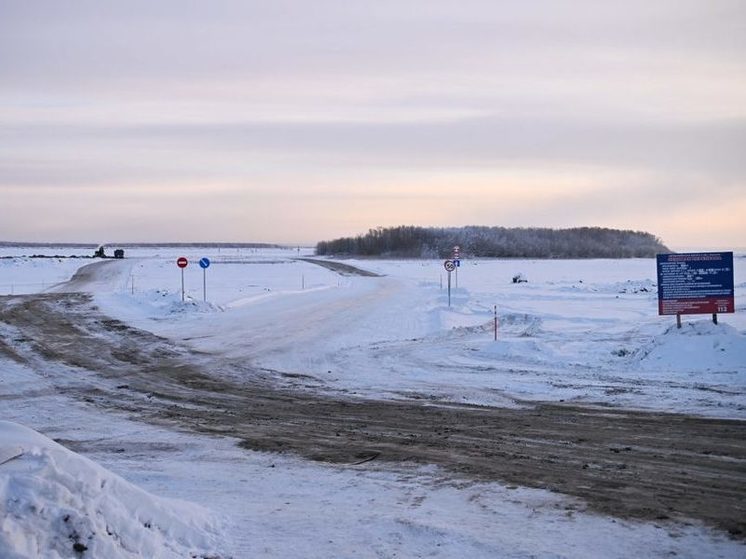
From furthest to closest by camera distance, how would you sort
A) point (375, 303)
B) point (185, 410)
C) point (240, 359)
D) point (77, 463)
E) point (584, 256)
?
point (584, 256)
point (375, 303)
point (240, 359)
point (185, 410)
point (77, 463)

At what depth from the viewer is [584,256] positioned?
17100cm

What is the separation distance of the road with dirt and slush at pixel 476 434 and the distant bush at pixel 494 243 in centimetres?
15236

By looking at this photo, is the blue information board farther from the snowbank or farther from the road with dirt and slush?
the snowbank

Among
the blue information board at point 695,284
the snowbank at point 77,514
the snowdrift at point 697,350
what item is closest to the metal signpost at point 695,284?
the blue information board at point 695,284

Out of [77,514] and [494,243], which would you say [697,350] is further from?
[494,243]

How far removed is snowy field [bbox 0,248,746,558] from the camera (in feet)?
18.9

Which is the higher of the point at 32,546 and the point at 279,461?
the point at 32,546

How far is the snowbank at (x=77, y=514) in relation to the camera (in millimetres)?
4891

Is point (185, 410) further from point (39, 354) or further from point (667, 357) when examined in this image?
point (667, 357)

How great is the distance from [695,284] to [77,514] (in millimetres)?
16426

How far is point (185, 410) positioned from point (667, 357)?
10.1 meters

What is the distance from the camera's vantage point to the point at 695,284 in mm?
18250

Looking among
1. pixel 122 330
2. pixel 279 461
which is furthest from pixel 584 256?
pixel 279 461

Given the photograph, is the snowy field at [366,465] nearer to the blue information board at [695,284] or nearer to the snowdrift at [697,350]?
the snowdrift at [697,350]
